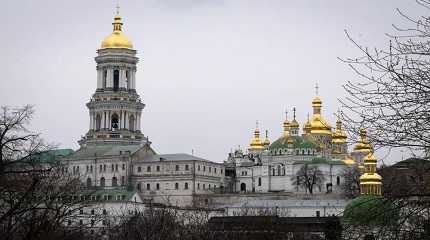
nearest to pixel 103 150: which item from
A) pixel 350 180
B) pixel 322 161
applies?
pixel 322 161

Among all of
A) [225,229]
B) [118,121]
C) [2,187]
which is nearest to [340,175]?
[118,121]

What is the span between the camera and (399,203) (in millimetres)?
17578

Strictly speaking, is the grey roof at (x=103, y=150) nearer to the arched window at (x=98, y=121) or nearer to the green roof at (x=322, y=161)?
the arched window at (x=98, y=121)

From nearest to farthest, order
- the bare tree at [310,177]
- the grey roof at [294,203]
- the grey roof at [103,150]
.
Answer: the grey roof at [294,203] → the bare tree at [310,177] → the grey roof at [103,150]

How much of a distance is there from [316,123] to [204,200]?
17.5 meters

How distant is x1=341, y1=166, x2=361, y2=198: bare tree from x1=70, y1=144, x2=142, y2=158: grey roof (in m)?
23.6

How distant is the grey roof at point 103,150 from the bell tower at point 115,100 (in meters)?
1.31

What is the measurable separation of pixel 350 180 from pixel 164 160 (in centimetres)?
2116

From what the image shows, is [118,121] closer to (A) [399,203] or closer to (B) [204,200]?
(B) [204,200]

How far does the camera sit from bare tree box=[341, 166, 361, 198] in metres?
123

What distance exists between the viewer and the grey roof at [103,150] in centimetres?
13262

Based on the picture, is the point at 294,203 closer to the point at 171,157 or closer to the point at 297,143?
the point at 297,143

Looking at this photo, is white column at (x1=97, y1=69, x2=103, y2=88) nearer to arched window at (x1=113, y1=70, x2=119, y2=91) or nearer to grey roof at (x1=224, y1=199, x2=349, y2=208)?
arched window at (x1=113, y1=70, x2=119, y2=91)

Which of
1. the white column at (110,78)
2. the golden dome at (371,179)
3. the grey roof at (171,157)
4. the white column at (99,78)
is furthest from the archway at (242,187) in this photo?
the golden dome at (371,179)
